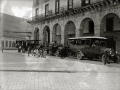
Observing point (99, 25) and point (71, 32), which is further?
point (71, 32)

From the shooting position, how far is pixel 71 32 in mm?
30391

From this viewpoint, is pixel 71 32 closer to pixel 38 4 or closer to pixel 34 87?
pixel 38 4

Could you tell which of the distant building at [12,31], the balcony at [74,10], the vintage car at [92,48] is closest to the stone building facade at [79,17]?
the balcony at [74,10]

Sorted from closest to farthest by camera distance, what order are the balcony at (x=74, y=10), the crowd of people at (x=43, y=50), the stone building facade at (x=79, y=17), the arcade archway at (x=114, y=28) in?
the crowd of people at (x=43, y=50), the balcony at (x=74, y=10), the stone building facade at (x=79, y=17), the arcade archway at (x=114, y=28)

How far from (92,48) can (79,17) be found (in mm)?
8598

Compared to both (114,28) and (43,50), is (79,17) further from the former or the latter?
(43,50)

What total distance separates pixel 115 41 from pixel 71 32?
31.0 ft

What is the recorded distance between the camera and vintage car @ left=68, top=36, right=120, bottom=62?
15703 millimetres

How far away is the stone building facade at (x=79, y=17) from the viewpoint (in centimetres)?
2050

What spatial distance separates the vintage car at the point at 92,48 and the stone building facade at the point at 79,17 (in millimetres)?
3774

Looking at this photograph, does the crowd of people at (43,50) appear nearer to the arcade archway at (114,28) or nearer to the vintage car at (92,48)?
the vintage car at (92,48)

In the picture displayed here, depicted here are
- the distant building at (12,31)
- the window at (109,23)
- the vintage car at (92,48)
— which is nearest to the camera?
the vintage car at (92,48)

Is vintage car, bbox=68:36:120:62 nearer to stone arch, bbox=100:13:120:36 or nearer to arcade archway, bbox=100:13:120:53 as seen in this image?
arcade archway, bbox=100:13:120:53

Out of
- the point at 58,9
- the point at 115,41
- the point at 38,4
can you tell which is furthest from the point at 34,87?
the point at 38,4
